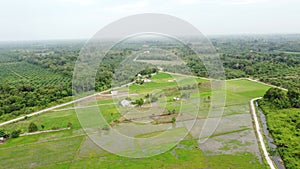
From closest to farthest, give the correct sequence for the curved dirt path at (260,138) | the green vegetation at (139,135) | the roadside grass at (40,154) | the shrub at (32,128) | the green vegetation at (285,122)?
the green vegetation at (139,135) → the curved dirt path at (260,138) → the roadside grass at (40,154) → the green vegetation at (285,122) → the shrub at (32,128)

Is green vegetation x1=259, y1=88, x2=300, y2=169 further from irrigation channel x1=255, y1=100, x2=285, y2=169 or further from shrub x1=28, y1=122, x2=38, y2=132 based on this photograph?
shrub x1=28, y1=122, x2=38, y2=132

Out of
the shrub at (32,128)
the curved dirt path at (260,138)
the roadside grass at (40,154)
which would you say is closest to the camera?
the curved dirt path at (260,138)

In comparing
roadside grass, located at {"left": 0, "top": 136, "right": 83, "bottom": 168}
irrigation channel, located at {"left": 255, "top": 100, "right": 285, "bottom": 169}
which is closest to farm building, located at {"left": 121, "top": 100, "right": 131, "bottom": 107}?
roadside grass, located at {"left": 0, "top": 136, "right": 83, "bottom": 168}

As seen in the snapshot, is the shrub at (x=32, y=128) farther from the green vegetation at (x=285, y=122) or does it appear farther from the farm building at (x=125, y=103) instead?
the green vegetation at (x=285, y=122)

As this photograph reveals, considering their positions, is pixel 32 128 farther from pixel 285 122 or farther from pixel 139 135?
pixel 285 122

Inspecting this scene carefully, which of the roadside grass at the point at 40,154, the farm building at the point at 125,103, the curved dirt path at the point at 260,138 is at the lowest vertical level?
the roadside grass at the point at 40,154

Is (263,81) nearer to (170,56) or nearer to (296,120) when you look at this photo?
(296,120)

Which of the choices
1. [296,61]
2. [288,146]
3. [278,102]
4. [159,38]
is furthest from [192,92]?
[296,61]

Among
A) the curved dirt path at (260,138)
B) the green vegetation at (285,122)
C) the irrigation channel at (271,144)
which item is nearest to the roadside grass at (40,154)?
the curved dirt path at (260,138)

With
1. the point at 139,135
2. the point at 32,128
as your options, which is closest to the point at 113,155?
the point at 139,135
